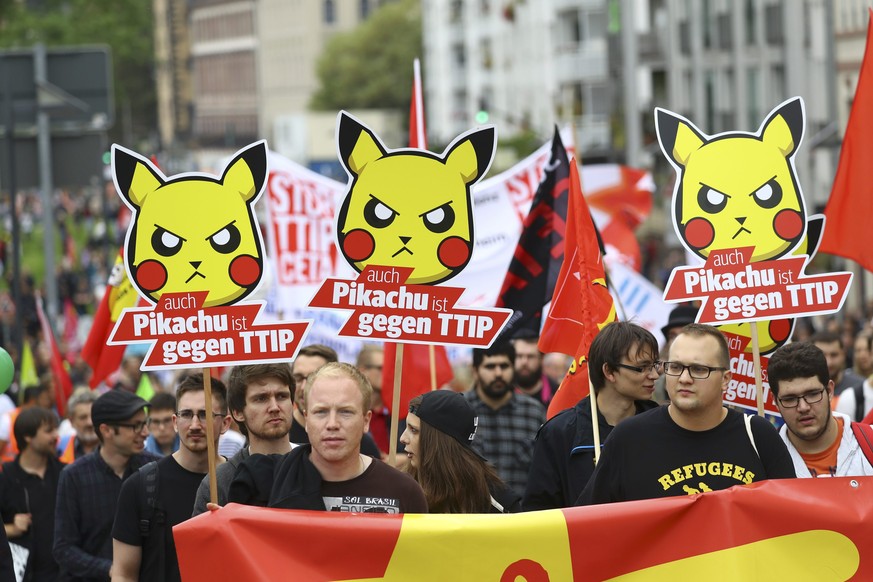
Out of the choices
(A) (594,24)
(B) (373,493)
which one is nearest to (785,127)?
(B) (373,493)

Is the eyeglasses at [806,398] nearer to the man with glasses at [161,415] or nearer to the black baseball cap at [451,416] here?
the black baseball cap at [451,416]

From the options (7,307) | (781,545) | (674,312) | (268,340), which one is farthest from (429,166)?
(7,307)

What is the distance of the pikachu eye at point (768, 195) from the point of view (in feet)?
26.4

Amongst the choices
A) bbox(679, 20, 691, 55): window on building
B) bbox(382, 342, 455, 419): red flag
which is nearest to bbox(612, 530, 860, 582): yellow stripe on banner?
bbox(382, 342, 455, 419): red flag

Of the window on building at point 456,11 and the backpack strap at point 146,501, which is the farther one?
the window on building at point 456,11

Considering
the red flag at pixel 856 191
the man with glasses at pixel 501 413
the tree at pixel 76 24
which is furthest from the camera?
the tree at pixel 76 24

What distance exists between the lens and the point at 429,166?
7902 millimetres

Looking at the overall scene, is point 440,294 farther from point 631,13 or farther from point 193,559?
point 631,13

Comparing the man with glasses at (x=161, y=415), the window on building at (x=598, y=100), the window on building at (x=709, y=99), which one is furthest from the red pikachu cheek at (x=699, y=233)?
the window on building at (x=598, y=100)

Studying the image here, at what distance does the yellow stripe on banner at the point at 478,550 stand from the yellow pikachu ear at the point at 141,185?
178 cm

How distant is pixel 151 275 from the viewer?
731cm

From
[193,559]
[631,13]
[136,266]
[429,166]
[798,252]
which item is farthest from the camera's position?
[631,13]

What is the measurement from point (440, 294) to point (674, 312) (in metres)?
3.34

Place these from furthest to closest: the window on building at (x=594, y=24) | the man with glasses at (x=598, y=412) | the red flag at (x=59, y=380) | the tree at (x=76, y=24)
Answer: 1. the window on building at (x=594, y=24)
2. the tree at (x=76, y=24)
3. the red flag at (x=59, y=380)
4. the man with glasses at (x=598, y=412)
